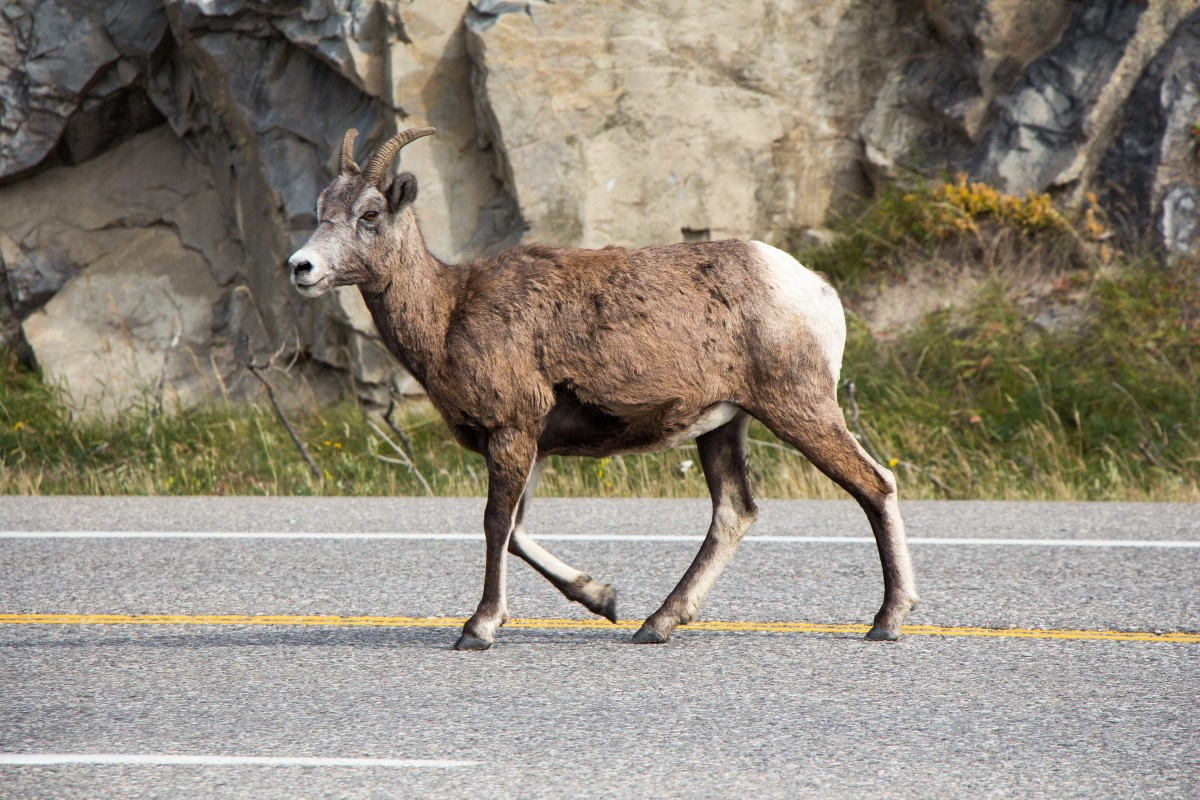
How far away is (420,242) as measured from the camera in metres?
5.47

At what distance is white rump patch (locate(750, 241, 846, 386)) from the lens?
5.31 meters

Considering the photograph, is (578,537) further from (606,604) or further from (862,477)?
(862,477)

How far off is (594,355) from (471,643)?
47.8 inches

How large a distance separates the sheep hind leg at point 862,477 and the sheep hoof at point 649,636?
816mm

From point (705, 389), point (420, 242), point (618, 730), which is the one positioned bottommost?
point (618, 730)

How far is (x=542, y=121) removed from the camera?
13.0 meters

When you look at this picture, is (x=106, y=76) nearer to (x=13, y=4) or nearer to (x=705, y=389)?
(x=13, y=4)

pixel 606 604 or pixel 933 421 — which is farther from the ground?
pixel 606 604

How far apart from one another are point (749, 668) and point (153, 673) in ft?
7.19

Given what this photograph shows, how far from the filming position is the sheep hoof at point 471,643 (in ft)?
17.0

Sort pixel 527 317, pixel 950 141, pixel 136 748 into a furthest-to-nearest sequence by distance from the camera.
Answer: pixel 950 141 → pixel 527 317 → pixel 136 748

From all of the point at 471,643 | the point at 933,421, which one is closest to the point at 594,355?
the point at 471,643

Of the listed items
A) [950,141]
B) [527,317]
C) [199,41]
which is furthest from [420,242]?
[199,41]

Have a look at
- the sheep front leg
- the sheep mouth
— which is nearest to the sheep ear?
the sheep mouth
